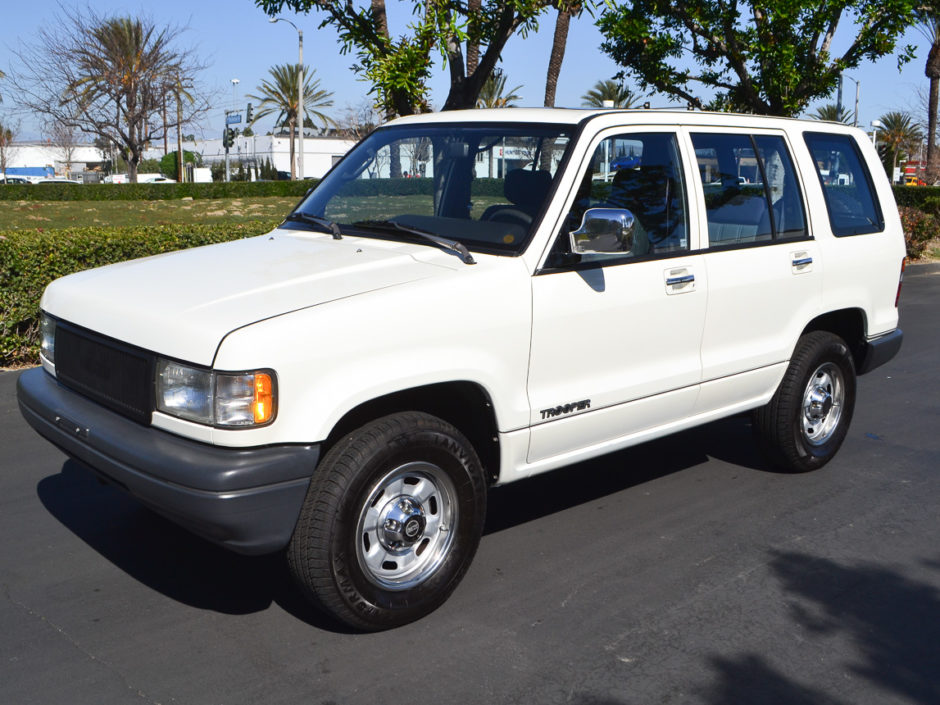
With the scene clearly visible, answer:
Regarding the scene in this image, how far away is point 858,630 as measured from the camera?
159 inches

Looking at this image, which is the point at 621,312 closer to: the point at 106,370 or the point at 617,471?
the point at 617,471

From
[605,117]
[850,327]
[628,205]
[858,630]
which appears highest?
[605,117]

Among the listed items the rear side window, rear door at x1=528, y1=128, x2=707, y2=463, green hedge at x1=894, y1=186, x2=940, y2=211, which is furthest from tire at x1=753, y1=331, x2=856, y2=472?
green hedge at x1=894, y1=186, x2=940, y2=211

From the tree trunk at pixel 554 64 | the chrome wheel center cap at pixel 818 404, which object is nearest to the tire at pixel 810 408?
the chrome wheel center cap at pixel 818 404

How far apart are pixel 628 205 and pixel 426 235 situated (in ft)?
3.34

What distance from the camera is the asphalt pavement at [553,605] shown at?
358cm

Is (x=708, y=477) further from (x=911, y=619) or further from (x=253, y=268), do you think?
(x=253, y=268)

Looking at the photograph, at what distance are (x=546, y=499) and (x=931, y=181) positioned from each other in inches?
1405

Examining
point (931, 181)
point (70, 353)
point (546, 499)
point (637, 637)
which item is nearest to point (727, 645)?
point (637, 637)

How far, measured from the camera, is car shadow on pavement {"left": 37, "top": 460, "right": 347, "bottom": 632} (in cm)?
422

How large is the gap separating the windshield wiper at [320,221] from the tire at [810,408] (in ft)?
8.87

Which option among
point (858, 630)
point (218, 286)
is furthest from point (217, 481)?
point (858, 630)

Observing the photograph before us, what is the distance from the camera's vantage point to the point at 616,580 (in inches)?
176

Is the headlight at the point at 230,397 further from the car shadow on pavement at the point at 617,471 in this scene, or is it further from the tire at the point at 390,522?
the car shadow on pavement at the point at 617,471
